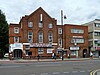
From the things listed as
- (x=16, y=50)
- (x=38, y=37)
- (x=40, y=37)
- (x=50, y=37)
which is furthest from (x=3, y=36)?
(x=50, y=37)

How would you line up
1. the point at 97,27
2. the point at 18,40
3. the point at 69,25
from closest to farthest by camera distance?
the point at 18,40 → the point at 69,25 → the point at 97,27

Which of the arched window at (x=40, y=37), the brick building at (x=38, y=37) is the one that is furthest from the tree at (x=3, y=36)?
the arched window at (x=40, y=37)

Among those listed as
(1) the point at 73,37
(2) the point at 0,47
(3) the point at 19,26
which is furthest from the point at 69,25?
(2) the point at 0,47

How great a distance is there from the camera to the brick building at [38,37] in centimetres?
6462

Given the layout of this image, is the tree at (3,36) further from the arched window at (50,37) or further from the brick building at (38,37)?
the arched window at (50,37)

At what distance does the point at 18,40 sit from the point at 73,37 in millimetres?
15366

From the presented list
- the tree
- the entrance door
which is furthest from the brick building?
the tree

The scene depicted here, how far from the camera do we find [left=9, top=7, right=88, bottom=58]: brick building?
64.6 m

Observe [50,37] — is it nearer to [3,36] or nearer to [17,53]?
[17,53]

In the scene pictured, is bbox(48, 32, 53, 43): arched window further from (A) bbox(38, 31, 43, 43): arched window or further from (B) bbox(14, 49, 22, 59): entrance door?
(B) bbox(14, 49, 22, 59): entrance door

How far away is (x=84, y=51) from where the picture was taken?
73.1 m

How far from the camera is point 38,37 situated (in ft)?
220

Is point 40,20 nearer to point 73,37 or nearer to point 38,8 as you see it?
point 38,8

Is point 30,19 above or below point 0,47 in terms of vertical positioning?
above
